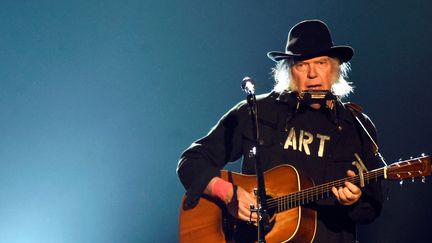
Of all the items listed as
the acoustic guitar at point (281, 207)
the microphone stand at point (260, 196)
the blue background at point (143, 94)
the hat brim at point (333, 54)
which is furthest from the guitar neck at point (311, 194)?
the blue background at point (143, 94)

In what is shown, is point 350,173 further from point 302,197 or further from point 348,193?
point 302,197

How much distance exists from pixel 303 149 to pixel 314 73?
46 centimetres

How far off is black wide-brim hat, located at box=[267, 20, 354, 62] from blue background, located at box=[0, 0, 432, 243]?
1.13m

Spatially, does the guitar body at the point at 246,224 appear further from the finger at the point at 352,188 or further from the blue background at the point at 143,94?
the blue background at the point at 143,94

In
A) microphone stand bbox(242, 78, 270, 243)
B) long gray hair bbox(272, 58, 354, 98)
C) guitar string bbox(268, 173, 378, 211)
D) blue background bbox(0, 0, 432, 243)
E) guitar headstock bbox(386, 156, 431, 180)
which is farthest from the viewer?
blue background bbox(0, 0, 432, 243)

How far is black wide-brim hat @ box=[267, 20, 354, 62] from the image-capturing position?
3268 mm

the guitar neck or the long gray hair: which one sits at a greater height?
the long gray hair

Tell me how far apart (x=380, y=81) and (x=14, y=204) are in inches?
113

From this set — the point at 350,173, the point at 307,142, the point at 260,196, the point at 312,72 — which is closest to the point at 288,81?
the point at 312,72

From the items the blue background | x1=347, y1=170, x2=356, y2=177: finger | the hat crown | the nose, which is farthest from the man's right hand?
the blue background

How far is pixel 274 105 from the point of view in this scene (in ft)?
10.9

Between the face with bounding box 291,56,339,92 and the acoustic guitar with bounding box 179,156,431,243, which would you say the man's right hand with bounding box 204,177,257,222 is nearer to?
the acoustic guitar with bounding box 179,156,431,243

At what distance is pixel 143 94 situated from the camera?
14.5ft

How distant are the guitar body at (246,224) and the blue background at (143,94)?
1.24 metres
